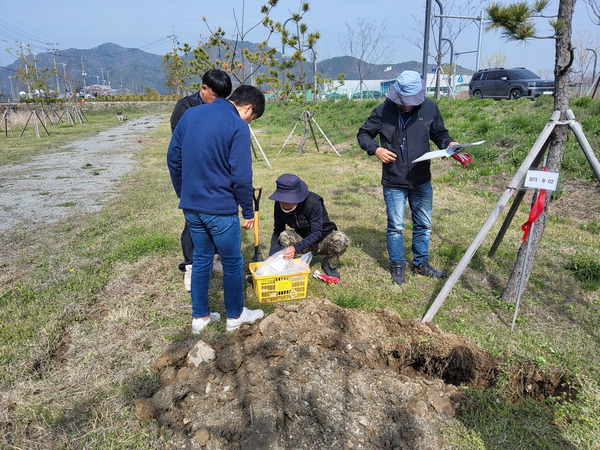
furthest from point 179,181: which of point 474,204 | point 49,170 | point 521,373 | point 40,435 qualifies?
point 49,170

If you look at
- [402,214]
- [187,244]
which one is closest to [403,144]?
[402,214]

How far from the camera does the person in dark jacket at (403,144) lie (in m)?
3.38

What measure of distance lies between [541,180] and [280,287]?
2.07 metres

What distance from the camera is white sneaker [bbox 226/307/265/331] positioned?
295cm

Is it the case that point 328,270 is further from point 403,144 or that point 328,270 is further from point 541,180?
point 541,180

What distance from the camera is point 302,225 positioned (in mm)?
3768

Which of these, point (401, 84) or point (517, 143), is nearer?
point (401, 84)

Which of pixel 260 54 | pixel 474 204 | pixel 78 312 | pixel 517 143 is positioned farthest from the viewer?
pixel 260 54

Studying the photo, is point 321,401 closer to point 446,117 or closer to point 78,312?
point 78,312

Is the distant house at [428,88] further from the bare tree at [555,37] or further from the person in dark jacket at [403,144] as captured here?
the bare tree at [555,37]

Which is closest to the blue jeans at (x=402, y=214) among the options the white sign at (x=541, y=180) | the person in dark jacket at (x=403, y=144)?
the person in dark jacket at (x=403, y=144)

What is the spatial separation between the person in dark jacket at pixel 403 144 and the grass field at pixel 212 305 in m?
0.58

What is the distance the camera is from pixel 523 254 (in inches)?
122

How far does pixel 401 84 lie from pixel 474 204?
363 centimetres
